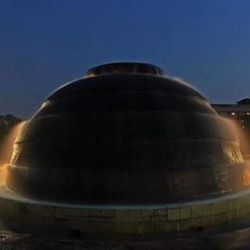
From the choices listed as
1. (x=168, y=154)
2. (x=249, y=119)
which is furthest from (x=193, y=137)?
(x=249, y=119)

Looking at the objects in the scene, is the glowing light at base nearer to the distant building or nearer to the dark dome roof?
the dark dome roof

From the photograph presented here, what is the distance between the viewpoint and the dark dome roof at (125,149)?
11.6 metres

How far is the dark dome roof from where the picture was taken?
38.1 feet

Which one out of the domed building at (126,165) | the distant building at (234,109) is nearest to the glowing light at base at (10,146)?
the domed building at (126,165)

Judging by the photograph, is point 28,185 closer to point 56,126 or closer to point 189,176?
point 56,126

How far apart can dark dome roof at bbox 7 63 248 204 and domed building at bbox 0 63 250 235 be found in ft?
0.09

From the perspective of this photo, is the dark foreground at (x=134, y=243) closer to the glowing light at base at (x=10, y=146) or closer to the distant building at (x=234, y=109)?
the glowing light at base at (x=10, y=146)

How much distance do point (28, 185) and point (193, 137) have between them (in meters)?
4.83

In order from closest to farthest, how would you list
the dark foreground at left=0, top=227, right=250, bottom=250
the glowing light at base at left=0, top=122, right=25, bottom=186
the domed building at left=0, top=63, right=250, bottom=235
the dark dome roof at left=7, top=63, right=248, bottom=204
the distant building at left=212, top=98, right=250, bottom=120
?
1. the dark foreground at left=0, top=227, right=250, bottom=250
2. the domed building at left=0, top=63, right=250, bottom=235
3. the dark dome roof at left=7, top=63, right=248, bottom=204
4. the glowing light at base at left=0, top=122, right=25, bottom=186
5. the distant building at left=212, top=98, right=250, bottom=120

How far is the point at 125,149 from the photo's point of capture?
38.8ft

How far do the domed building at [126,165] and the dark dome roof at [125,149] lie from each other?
1.1 inches

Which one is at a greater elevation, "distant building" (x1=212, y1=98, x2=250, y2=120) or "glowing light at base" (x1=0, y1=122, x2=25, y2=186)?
"glowing light at base" (x1=0, y1=122, x2=25, y2=186)

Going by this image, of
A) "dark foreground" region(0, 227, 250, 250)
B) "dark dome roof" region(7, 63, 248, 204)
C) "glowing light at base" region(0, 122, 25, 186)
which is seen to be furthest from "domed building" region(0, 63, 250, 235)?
"glowing light at base" region(0, 122, 25, 186)

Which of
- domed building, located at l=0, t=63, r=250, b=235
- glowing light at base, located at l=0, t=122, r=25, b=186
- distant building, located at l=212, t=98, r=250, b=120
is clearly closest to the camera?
domed building, located at l=0, t=63, r=250, b=235
